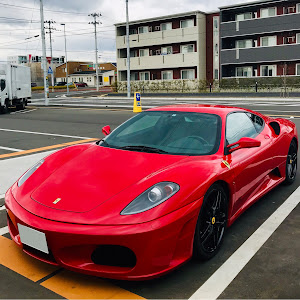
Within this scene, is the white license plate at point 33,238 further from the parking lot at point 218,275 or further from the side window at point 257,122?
the side window at point 257,122

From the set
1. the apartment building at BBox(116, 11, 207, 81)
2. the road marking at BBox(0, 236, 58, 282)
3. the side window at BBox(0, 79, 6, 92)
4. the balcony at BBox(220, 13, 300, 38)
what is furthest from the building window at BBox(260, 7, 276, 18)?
the road marking at BBox(0, 236, 58, 282)

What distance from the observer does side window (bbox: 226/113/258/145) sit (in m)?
4.13

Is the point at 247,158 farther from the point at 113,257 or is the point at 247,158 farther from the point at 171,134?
the point at 113,257

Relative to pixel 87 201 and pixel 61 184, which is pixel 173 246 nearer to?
pixel 87 201

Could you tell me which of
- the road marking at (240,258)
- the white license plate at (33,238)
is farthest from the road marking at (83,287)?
the road marking at (240,258)

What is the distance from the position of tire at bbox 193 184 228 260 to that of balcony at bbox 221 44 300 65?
131 ft

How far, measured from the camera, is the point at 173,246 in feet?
9.20

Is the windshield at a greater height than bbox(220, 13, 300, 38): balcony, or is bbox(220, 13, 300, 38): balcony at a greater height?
bbox(220, 13, 300, 38): balcony

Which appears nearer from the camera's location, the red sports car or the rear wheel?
the red sports car

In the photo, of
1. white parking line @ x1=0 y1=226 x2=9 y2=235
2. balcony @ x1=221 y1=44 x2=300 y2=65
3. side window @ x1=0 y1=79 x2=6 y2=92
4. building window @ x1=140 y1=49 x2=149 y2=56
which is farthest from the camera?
building window @ x1=140 y1=49 x2=149 y2=56

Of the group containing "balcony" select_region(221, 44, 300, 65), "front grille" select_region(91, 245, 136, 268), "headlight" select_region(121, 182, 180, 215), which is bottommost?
"front grille" select_region(91, 245, 136, 268)

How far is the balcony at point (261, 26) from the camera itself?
3966 centimetres

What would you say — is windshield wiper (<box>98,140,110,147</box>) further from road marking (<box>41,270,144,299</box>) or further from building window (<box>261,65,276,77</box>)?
building window (<box>261,65,276,77</box>)

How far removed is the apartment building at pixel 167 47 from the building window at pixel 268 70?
829 centimetres
